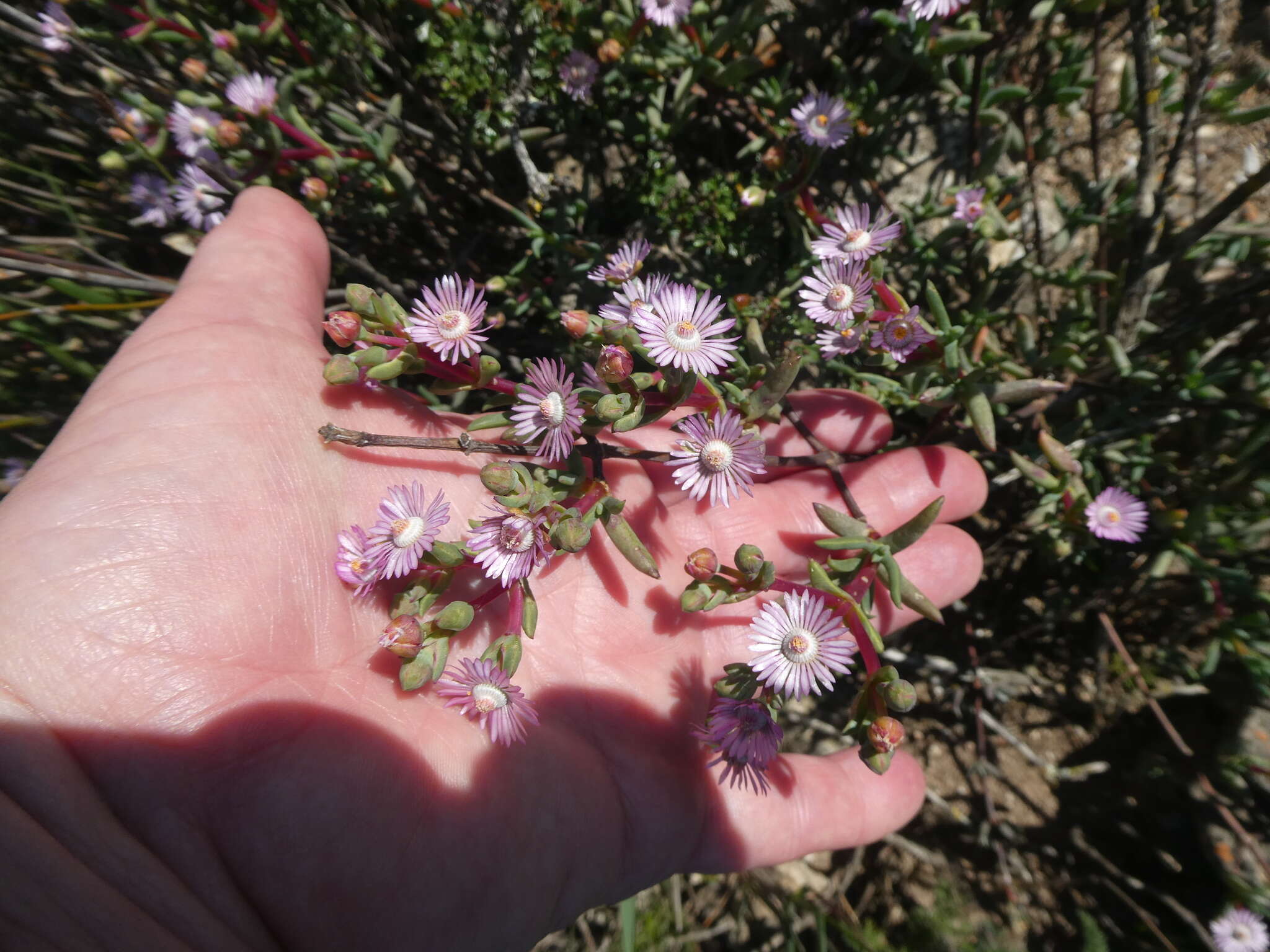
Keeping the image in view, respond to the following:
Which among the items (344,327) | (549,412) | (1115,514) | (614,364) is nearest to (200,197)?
(344,327)

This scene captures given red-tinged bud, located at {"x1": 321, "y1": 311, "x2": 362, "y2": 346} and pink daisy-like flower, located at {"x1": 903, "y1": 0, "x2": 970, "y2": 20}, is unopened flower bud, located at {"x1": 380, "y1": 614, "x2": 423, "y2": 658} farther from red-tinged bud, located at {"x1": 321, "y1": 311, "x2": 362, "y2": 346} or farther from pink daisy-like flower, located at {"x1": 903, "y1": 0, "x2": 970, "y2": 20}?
pink daisy-like flower, located at {"x1": 903, "y1": 0, "x2": 970, "y2": 20}

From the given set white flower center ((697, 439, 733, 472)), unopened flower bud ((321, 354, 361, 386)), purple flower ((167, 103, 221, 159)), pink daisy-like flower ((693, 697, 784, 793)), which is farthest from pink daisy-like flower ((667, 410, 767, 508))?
purple flower ((167, 103, 221, 159))

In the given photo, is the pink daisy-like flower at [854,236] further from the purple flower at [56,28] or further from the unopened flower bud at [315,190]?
the purple flower at [56,28]

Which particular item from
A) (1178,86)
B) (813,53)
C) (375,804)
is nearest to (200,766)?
(375,804)

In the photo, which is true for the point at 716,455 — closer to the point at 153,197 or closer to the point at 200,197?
the point at 200,197

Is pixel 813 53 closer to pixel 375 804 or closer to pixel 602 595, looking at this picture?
pixel 602 595

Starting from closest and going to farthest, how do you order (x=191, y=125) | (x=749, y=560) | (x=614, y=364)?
(x=614, y=364) < (x=749, y=560) < (x=191, y=125)

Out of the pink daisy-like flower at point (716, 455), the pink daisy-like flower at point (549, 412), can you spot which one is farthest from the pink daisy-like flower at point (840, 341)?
the pink daisy-like flower at point (549, 412)
